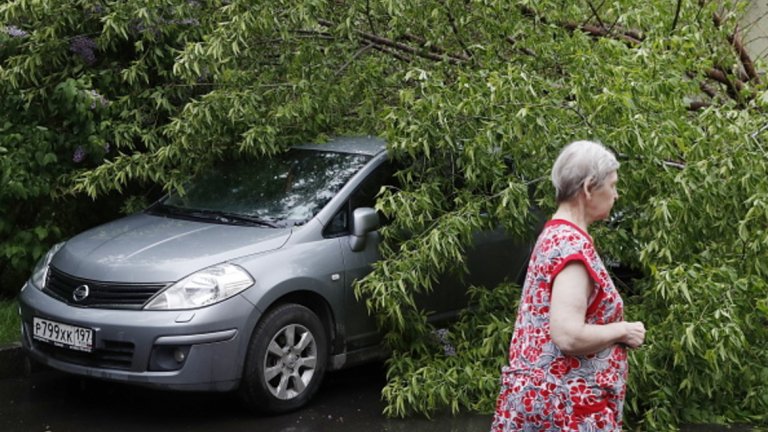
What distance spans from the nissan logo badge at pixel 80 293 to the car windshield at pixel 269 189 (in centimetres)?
103

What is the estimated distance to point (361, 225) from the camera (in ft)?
21.4

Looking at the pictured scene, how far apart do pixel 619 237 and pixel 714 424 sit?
118cm

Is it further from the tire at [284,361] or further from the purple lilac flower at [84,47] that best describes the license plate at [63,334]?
the purple lilac flower at [84,47]

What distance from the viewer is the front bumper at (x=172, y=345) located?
5.85 metres

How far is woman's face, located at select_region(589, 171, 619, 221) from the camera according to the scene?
3.44 m

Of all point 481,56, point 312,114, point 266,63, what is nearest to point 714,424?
point 481,56

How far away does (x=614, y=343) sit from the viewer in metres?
3.36

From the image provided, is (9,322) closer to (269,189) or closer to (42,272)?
(42,272)

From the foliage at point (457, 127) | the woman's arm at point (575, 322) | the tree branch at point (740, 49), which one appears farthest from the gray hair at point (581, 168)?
the tree branch at point (740, 49)

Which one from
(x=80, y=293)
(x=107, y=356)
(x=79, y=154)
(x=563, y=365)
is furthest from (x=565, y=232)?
(x=79, y=154)

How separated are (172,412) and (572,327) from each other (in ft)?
12.5

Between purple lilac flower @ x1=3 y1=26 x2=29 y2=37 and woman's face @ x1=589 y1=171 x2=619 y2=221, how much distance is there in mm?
5720

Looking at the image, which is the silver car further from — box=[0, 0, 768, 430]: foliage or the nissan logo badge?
box=[0, 0, 768, 430]: foliage

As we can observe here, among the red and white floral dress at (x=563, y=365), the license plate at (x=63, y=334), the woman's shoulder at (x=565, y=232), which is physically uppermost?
the woman's shoulder at (x=565, y=232)
